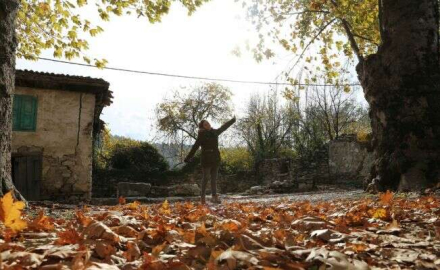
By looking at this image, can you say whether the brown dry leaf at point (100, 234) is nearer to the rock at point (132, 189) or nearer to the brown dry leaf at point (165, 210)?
the brown dry leaf at point (165, 210)

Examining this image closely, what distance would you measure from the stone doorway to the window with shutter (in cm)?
96

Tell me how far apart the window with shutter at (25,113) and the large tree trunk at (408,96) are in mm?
10867

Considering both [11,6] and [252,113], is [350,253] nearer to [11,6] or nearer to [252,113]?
[11,6]

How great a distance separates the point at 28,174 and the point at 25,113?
6.98 feet

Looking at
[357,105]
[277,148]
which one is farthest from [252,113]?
[357,105]

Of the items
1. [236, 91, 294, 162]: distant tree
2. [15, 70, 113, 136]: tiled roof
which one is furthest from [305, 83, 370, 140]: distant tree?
[15, 70, 113, 136]: tiled roof

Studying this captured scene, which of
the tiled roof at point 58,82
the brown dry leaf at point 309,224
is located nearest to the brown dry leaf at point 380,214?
the brown dry leaf at point 309,224

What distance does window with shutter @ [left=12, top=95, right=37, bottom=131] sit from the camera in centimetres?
1214

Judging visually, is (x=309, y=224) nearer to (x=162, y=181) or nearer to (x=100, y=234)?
(x=100, y=234)

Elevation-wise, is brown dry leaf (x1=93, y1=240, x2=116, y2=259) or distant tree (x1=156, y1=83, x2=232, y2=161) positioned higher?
distant tree (x1=156, y1=83, x2=232, y2=161)

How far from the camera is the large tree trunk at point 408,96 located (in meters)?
6.09

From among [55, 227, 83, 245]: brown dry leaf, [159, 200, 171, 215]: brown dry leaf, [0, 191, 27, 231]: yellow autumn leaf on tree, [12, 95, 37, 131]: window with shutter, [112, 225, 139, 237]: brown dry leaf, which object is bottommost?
[159, 200, 171, 215]: brown dry leaf

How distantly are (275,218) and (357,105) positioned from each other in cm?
3231

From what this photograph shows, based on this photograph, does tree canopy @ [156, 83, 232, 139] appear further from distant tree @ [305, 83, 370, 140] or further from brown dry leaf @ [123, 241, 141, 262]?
brown dry leaf @ [123, 241, 141, 262]
